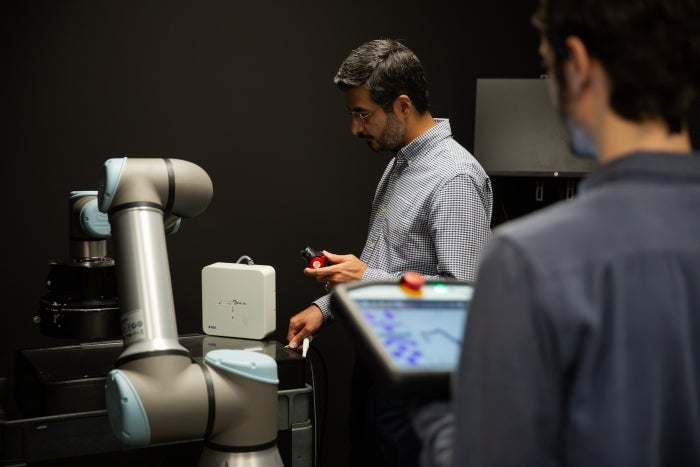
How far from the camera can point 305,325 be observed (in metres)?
2.15

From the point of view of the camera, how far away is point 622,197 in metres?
0.70

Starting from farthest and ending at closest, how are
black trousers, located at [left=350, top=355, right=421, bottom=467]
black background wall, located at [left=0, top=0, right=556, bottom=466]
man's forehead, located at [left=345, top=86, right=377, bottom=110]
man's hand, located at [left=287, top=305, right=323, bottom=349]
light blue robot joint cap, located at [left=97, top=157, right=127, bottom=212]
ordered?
black background wall, located at [left=0, top=0, right=556, bottom=466] → man's forehead, located at [left=345, top=86, right=377, bottom=110] → man's hand, located at [left=287, top=305, right=323, bottom=349] → light blue robot joint cap, located at [left=97, top=157, right=127, bottom=212] → black trousers, located at [left=350, top=355, right=421, bottom=467]

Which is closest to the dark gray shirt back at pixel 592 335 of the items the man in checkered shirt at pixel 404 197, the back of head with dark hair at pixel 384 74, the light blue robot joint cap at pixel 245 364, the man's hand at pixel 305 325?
the light blue robot joint cap at pixel 245 364

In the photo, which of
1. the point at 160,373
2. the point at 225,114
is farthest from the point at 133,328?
the point at 225,114

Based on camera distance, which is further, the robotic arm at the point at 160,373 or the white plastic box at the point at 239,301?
the white plastic box at the point at 239,301

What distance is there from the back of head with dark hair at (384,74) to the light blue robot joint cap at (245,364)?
1057mm

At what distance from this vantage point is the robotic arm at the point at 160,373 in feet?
4.17

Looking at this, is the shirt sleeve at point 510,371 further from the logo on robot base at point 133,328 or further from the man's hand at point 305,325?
the man's hand at point 305,325

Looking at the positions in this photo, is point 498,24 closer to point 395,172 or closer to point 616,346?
point 395,172

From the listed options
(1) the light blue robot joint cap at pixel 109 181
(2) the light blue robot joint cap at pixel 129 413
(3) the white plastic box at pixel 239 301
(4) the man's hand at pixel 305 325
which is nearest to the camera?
(2) the light blue robot joint cap at pixel 129 413

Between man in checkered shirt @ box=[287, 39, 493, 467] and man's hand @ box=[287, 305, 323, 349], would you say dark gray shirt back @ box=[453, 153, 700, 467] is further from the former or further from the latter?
man's hand @ box=[287, 305, 323, 349]

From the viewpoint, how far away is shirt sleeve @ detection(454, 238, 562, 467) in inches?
26.5

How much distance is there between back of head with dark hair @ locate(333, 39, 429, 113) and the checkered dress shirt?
135 millimetres

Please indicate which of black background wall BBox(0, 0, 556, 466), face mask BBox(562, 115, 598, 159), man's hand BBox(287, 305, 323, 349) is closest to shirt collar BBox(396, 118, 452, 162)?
man's hand BBox(287, 305, 323, 349)
